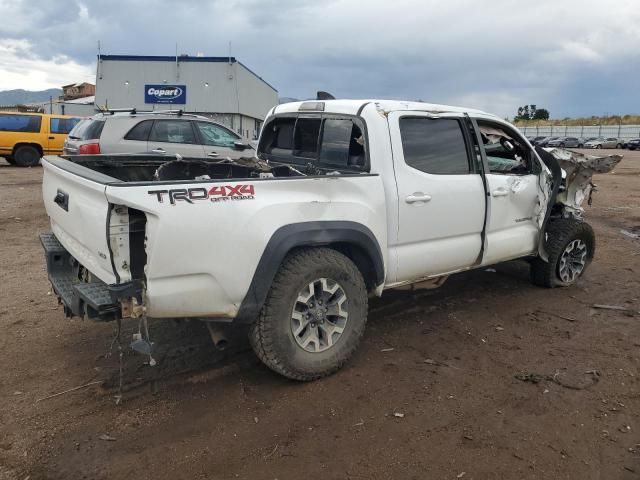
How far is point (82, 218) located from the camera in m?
3.13

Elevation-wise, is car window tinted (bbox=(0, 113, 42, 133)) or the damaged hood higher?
car window tinted (bbox=(0, 113, 42, 133))

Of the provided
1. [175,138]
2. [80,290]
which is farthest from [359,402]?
[175,138]

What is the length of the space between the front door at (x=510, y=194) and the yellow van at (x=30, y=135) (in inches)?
672

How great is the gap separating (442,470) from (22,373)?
114 inches

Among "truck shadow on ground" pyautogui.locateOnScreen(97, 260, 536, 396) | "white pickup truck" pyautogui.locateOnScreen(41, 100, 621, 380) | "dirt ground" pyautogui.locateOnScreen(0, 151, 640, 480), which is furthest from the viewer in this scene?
"truck shadow on ground" pyautogui.locateOnScreen(97, 260, 536, 396)

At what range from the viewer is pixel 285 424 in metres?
3.18

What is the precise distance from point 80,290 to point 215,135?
819 cm

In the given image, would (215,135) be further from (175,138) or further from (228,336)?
(228,336)

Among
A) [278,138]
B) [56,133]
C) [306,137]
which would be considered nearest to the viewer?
[306,137]

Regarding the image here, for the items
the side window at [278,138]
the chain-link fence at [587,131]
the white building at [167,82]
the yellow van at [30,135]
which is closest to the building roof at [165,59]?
the white building at [167,82]

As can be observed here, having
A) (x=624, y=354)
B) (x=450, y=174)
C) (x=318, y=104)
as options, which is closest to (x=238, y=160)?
(x=318, y=104)

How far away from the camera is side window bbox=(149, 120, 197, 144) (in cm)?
1041

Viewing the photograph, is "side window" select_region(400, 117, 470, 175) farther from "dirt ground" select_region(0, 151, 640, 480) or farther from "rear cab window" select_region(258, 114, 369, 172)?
"dirt ground" select_region(0, 151, 640, 480)

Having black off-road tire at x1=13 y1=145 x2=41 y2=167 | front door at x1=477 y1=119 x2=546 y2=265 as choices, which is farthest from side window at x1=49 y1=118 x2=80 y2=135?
front door at x1=477 y1=119 x2=546 y2=265
